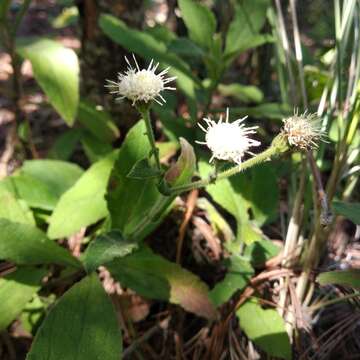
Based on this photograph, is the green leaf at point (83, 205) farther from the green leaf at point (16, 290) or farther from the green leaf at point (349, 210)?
the green leaf at point (349, 210)

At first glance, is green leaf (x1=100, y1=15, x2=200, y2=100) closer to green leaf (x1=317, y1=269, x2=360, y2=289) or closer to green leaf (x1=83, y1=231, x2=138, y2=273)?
green leaf (x1=83, y1=231, x2=138, y2=273)

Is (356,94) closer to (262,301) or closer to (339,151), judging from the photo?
(339,151)

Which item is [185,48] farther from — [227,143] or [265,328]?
[265,328]

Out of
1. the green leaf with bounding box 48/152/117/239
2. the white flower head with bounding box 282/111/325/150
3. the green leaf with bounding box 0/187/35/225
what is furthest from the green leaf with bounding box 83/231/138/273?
the white flower head with bounding box 282/111/325/150

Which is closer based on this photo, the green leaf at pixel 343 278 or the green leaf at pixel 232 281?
A: the green leaf at pixel 343 278

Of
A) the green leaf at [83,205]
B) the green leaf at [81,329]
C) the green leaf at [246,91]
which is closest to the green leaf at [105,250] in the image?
the green leaf at [81,329]

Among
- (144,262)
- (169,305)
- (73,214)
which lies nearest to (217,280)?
(169,305)

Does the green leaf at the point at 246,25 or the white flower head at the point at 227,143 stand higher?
the green leaf at the point at 246,25

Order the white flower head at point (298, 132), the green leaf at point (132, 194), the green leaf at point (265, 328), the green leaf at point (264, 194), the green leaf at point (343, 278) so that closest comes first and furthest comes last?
1. the white flower head at point (298, 132)
2. the green leaf at point (343, 278)
3. the green leaf at point (265, 328)
4. the green leaf at point (132, 194)
5. the green leaf at point (264, 194)
